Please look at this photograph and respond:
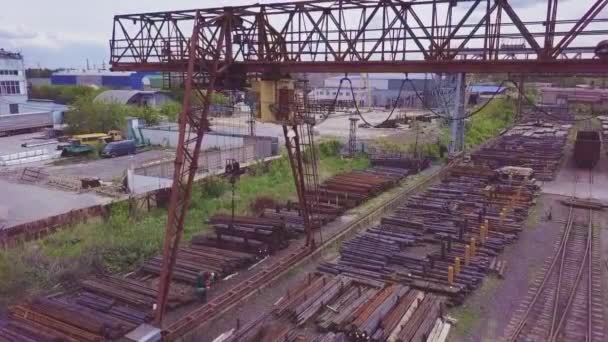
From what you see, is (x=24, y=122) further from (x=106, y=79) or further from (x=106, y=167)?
(x=106, y=79)

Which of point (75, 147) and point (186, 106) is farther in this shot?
point (75, 147)

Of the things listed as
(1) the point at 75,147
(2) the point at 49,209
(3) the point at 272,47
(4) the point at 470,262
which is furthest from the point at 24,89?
(4) the point at 470,262

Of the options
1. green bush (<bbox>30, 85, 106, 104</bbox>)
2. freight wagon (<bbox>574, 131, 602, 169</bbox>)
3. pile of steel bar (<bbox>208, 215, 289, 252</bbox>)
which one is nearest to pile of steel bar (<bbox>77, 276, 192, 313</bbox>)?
pile of steel bar (<bbox>208, 215, 289, 252</bbox>)

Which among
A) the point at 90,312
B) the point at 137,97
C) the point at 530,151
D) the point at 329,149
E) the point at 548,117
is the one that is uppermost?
the point at 137,97

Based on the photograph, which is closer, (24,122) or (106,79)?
(24,122)

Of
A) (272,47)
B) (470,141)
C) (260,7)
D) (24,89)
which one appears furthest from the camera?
(24,89)

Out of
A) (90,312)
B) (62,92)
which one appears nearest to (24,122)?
(62,92)

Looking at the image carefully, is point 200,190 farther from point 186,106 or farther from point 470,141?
point 470,141
